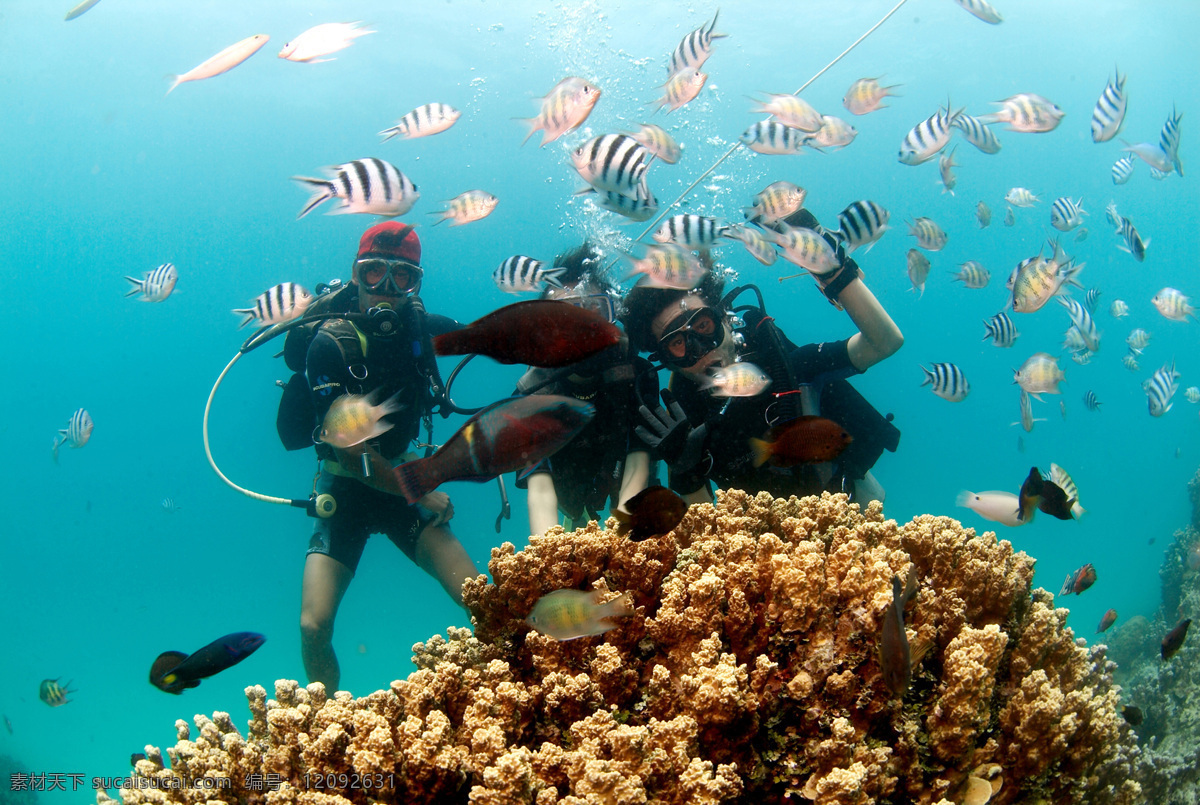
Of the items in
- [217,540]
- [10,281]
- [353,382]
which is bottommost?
[353,382]

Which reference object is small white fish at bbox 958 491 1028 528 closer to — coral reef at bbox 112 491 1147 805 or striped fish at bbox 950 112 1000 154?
coral reef at bbox 112 491 1147 805

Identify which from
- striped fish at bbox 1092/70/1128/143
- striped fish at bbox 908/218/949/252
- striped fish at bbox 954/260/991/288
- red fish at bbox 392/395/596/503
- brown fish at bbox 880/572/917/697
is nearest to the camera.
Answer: brown fish at bbox 880/572/917/697

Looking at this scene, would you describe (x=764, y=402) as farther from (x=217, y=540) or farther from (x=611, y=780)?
(x=217, y=540)

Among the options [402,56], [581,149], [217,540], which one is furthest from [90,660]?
[581,149]

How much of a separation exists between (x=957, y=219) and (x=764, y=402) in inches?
3694

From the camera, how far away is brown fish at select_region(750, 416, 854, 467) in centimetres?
219

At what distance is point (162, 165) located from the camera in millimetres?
61875

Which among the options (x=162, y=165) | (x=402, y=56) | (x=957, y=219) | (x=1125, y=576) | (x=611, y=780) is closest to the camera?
(x=611, y=780)

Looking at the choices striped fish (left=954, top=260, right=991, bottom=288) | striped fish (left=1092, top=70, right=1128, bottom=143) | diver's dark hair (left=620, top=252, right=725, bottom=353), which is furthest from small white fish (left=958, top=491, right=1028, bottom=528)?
striped fish (left=1092, top=70, right=1128, bottom=143)

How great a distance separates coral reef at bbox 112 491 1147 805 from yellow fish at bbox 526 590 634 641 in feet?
0.32

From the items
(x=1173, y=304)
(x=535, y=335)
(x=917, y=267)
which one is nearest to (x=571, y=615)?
(x=535, y=335)

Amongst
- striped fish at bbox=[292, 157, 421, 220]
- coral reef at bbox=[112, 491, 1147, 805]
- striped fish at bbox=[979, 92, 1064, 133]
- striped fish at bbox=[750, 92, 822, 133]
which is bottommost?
coral reef at bbox=[112, 491, 1147, 805]

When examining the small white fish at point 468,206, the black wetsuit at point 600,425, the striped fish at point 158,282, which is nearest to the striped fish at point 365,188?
the small white fish at point 468,206

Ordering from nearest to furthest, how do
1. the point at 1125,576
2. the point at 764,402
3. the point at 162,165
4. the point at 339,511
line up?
the point at 764,402 → the point at 339,511 → the point at 1125,576 → the point at 162,165
